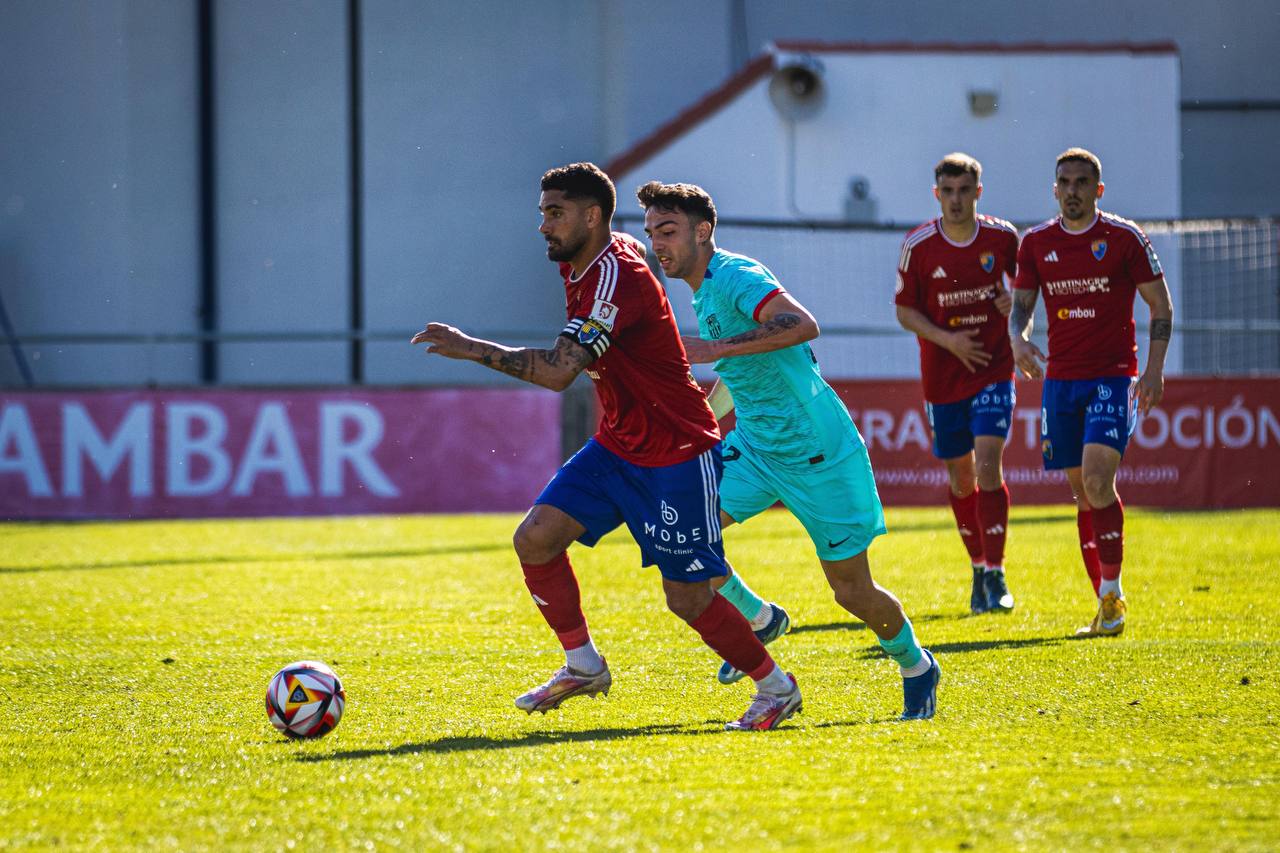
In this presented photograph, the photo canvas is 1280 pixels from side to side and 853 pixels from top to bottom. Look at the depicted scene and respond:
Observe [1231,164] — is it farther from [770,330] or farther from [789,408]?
[770,330]

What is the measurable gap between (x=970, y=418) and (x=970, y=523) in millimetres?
585

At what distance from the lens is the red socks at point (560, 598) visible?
19.5 ft

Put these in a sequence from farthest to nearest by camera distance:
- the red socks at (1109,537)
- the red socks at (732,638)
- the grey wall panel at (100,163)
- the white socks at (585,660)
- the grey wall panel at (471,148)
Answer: the grey wall panel at (100,163)
the grey wall panel at (471,148)
the red socks at (1109,537)
the white socks at (585,660)
the red socks at (732,638)

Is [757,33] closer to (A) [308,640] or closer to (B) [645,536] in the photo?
(A) [308,640]

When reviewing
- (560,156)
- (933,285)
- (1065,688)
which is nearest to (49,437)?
(560,156)

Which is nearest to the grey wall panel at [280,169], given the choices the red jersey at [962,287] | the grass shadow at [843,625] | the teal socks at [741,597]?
the red jersey at [962,287]

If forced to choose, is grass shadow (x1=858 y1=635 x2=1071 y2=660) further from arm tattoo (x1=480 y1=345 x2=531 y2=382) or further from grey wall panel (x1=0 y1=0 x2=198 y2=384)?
grey wall panel (x1=0 y1=0 x2=198 y2=384)

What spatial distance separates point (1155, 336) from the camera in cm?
811

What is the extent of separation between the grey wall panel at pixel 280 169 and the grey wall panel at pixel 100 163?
535mm

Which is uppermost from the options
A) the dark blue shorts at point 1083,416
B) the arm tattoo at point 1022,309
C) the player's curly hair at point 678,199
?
the player's curly hair at point 678,199

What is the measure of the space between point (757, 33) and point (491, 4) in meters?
3.77

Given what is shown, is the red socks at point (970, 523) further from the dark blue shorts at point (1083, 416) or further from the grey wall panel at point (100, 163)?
the grey wall panel at point (100, 163)

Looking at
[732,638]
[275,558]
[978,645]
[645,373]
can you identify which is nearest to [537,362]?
[645,373]

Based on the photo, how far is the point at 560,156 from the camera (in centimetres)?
2320
